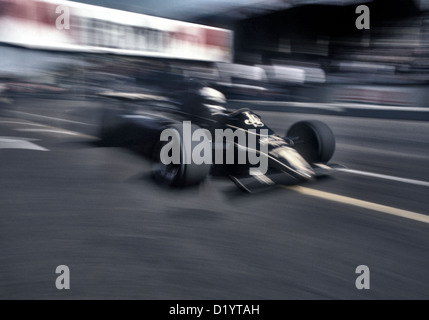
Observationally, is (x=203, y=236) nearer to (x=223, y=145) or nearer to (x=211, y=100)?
(x=223, y=145)

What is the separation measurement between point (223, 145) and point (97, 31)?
1958cm

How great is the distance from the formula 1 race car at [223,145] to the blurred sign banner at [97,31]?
17.3m

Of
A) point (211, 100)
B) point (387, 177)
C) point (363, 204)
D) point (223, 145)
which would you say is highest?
point (211, 100)

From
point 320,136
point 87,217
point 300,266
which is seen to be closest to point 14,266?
point 87,217

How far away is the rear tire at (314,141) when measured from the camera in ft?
13.5

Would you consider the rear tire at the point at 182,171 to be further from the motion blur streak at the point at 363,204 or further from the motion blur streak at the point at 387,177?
the motion blur streak at the point at 387,177

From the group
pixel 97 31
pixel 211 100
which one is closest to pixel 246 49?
pixel 97 31

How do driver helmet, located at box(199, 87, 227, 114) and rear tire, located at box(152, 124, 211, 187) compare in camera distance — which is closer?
rear tire, located at box(152, 124, 211, 187)

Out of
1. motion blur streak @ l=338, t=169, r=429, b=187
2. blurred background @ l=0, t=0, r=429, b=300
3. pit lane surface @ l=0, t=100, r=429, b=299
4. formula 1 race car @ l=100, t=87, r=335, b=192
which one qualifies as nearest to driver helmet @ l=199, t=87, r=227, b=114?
formula 1 race car @ l=100, t=87, r=335, b=192

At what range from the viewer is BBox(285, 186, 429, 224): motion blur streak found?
302 cm

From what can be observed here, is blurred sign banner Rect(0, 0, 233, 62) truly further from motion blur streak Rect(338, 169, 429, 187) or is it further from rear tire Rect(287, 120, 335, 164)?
motion blur streak Rect(338, 169, 429, 187)

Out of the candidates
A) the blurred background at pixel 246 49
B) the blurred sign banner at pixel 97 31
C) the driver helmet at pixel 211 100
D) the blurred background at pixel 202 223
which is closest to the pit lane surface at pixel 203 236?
the blurred background at pixel 202 223

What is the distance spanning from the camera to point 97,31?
21562 mm

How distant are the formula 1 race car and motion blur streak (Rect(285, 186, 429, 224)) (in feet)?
0.42
